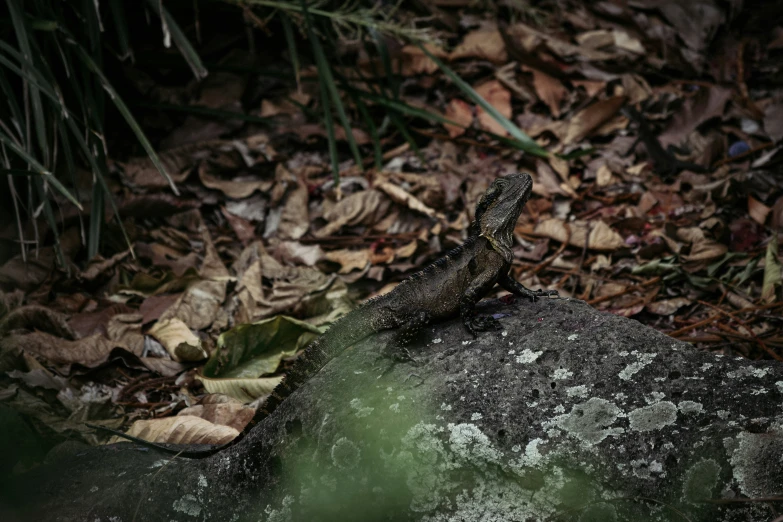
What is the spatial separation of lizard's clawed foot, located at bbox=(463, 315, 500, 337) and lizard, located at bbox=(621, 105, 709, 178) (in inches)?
133

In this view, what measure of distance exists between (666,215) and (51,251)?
4.45 m

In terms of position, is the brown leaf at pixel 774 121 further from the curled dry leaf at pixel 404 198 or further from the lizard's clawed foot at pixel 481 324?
the lizard's clawed foot at pixel 481 324

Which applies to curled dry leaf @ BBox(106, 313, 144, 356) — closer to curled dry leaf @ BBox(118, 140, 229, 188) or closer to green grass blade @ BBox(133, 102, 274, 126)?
curled dry leaf @ BBox(118, 140, 229, 188)

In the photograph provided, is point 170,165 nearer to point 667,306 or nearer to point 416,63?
point 416,63

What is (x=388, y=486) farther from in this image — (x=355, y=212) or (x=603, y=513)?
(x=355, y=212)

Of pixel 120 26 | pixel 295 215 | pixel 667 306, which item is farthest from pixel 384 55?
pixel 667 306

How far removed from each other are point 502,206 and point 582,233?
6.23 feet

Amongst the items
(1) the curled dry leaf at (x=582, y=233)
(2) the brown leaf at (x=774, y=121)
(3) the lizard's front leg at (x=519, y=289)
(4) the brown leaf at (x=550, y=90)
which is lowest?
(1) the curled dry leaf at (x=582, y=233)

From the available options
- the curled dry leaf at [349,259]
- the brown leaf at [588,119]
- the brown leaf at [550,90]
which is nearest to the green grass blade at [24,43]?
the curled dry leaf at [349,259]

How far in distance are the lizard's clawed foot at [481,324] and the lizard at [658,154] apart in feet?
11.1

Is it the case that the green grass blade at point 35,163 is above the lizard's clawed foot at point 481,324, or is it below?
above

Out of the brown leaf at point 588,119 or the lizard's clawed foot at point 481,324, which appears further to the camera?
the brown leaf at point 588,119

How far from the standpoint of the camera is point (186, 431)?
140 inches

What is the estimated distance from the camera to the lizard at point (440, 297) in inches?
126
